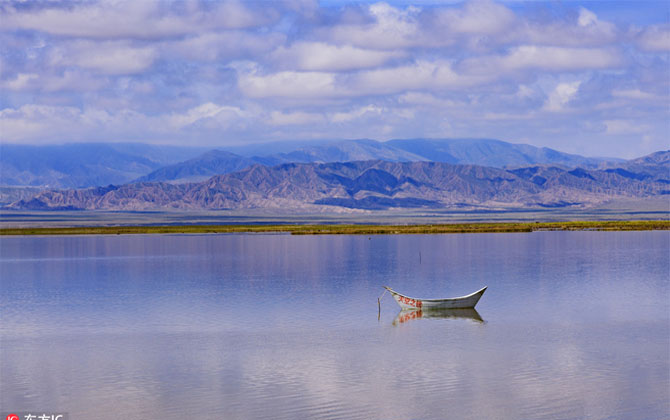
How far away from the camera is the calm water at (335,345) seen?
76.6 ft

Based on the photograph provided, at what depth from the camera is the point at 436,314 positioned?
40.2 metres

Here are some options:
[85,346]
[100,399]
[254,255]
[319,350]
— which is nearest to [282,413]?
[100,399]

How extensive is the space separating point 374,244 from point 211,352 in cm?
7518

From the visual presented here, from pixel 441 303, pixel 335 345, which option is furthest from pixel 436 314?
pixel 335 345

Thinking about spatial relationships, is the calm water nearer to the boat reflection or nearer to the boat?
the boat reflection

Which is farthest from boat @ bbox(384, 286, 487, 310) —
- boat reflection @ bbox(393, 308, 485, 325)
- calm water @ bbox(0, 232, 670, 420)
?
calm water @ bbox(0, 232, 670, 420)

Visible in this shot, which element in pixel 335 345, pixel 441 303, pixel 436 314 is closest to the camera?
pixel 335 345

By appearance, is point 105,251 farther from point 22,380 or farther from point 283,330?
point 22,380

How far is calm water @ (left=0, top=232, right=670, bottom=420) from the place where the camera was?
2336 centimetres

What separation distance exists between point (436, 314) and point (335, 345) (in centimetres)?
973

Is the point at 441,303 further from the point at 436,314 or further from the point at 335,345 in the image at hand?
the point at 335,345

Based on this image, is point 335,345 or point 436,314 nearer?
point 335,345

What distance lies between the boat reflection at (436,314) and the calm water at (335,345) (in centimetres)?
28

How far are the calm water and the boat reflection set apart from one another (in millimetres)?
285
